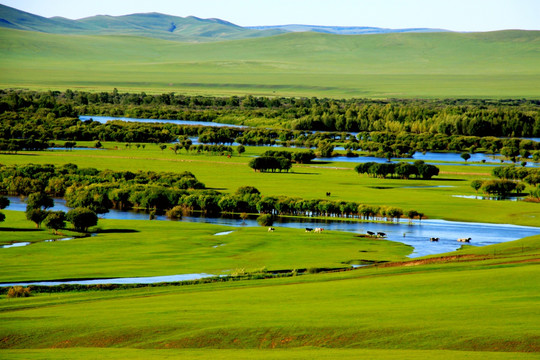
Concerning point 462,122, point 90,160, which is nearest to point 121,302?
point 90,160

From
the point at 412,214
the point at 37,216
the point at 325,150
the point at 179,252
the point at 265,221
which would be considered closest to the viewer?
the point at 179,252

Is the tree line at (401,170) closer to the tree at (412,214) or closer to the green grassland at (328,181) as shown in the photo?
the green grassland at (328,181)

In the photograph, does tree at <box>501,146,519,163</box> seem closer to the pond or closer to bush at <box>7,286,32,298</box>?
the pond

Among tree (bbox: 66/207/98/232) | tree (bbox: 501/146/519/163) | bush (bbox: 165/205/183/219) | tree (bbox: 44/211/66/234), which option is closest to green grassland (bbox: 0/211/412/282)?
tree (bbox: 44/211/66/234)

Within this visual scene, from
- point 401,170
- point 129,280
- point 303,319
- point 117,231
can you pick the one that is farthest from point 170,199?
point 303,319

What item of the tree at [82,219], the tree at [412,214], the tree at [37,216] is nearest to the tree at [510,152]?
the tree at [412,214]

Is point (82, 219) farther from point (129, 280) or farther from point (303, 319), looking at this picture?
point (303, 319)

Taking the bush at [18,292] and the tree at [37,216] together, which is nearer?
the bush at [18,292]
